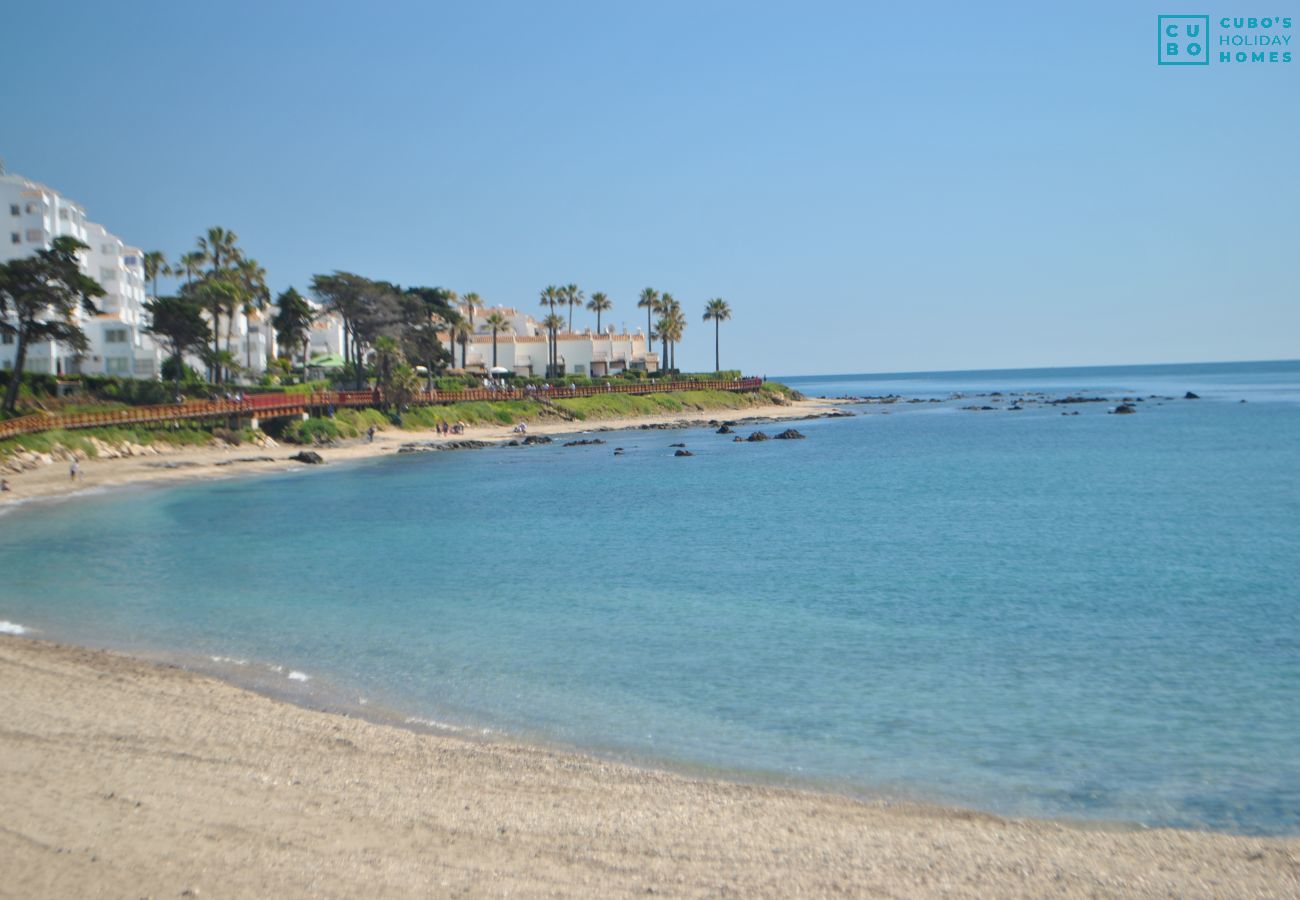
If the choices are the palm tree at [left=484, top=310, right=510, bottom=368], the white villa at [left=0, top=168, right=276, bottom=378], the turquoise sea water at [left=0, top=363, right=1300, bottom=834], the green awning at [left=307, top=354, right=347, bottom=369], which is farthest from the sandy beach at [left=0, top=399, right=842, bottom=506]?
the palm tree at [left=484, top=310, right=510, bottom=368]

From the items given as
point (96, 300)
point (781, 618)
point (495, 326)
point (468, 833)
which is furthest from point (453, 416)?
point (468, 833)

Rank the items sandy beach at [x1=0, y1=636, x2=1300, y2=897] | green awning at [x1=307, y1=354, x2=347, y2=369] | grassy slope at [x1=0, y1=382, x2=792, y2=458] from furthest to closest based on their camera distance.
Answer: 1. green awning at [x1=307, y1=354, x2=347, y2=369]
2. grassy slope at [x1=0, y1=382, x2=792, y2=458]
3. sandy beach at [x1=0, y1=636, x2=1300, y2=897]

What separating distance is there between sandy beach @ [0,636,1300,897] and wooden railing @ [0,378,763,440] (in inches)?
1744

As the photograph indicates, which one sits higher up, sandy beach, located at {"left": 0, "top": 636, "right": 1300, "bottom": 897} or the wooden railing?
the wooden railing

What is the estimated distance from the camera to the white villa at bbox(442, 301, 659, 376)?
380 ft

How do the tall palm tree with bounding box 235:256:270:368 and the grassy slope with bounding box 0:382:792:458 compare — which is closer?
the grassy slope with bounding box 0:382:792:458

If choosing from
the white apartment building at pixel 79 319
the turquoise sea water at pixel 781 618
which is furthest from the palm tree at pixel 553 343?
the turquoise sea water at pixel 781 618

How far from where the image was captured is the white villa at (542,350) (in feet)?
380

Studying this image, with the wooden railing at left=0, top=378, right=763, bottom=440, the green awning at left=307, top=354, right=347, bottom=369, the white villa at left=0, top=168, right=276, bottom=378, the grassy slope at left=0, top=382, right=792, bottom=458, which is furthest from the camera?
the green awning at left=307, top=354, right=347, bottom=369

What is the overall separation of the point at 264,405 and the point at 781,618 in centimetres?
5106

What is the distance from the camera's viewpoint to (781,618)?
21.2 meters

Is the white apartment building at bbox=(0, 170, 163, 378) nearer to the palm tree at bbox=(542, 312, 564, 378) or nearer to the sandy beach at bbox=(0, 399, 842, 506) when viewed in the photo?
the sandy beach at bbox=(0, 399, 842, 506)

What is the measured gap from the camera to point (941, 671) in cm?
1686

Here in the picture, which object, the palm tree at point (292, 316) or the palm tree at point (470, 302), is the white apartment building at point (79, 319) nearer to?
the palm tree at point (292, 316)
